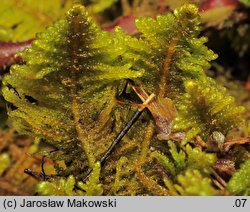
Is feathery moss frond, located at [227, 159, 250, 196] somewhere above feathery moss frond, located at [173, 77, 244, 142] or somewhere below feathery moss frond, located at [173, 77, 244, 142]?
below

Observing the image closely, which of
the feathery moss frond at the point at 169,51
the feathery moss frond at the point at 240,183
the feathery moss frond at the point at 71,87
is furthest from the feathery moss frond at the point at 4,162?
the feathery moss frond at the point at 240,183

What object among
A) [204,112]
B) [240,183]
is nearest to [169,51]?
[204,112]

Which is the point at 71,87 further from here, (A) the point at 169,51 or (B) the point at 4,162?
(B) the point at 4,162

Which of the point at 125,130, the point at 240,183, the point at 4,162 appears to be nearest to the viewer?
the point at 240,183

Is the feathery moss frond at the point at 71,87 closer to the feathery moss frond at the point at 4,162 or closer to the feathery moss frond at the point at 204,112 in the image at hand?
the feathery moss frond at the point at 204,112

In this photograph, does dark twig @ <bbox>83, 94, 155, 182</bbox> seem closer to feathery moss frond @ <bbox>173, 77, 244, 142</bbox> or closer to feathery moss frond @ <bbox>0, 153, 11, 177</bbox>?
feathery moss frond @ <bbox>173, 77, 244, 142</bbox>

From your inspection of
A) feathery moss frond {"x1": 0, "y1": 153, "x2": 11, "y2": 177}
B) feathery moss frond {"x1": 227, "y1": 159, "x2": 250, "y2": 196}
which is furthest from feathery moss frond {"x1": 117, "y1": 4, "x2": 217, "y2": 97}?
feathery moss frond {"x1": 0, "y1": 153, "x2": 11, "y2": 177}

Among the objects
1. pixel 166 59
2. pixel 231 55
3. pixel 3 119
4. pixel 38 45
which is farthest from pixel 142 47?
pixel 231 55
